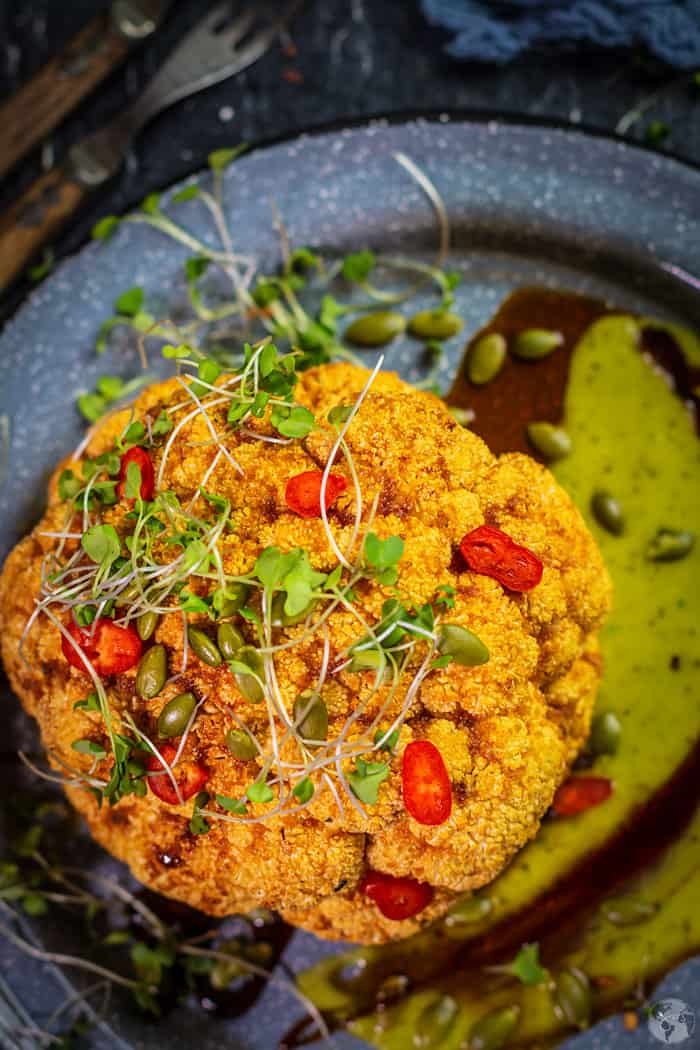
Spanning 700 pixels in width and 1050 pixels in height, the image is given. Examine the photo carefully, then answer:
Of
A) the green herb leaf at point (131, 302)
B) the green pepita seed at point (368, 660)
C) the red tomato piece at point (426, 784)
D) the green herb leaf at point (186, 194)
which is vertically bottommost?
the red tomato piece at point (426, 784)

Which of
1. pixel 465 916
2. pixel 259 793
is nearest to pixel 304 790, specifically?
pixel 259 793

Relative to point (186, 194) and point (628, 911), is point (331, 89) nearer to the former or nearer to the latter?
point (186, 194)

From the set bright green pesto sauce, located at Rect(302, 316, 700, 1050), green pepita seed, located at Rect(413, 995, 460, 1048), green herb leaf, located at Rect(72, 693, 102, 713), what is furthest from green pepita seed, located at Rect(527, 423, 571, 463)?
green pepita seed, located at Rect(413, 995, 460, 1048)

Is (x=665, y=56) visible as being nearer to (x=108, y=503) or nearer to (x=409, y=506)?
(x=409, y=506)

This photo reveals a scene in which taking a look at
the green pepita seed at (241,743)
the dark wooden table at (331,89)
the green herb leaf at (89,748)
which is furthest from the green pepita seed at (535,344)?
the green herb leaf at (89,748)

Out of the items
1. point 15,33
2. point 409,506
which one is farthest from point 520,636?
point 15,33

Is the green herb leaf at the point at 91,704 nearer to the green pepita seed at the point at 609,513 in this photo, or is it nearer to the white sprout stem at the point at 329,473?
the white sprout stem at the point at 329,473
